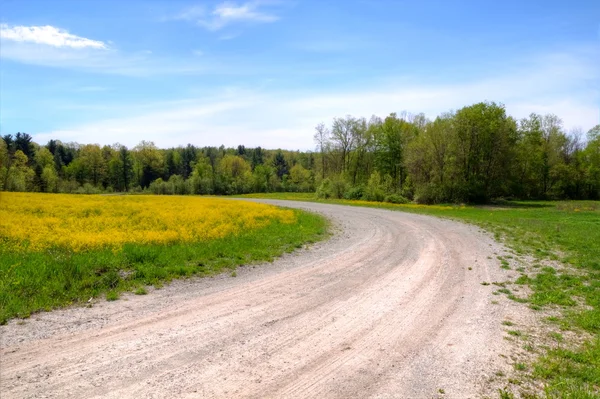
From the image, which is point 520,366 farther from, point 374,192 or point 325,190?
point 325,190

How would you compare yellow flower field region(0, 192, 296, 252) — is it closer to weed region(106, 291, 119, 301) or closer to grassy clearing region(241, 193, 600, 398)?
weed region(106, 291, 119, 301)

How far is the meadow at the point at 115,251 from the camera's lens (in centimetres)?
839

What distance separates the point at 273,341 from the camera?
240 inches

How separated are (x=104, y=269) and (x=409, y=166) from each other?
4554cm

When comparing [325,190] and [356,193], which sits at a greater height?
[325,190]

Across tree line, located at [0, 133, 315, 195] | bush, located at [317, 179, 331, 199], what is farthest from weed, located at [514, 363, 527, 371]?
tree line, located at [0, 133, 315, 195]

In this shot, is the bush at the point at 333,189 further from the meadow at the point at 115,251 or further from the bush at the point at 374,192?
the meadow at the point at 115,251

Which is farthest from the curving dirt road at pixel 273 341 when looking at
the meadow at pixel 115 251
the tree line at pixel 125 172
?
the tree line at pixel 125 172

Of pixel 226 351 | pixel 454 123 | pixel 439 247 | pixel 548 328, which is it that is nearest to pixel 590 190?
pixel 454 123

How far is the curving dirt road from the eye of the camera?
476cm

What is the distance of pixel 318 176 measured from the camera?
2940 inches

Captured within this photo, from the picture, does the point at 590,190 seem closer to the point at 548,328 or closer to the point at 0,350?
the point at 548,328

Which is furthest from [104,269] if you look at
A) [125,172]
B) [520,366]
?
[125,172]

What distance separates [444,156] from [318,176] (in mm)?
31396
